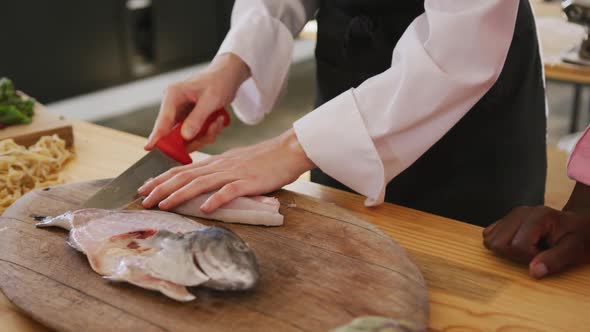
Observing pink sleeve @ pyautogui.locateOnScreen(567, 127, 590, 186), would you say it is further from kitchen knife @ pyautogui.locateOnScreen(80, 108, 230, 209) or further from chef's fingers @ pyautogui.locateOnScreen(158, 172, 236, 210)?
kitchen knife @ pyautogui.locateOnScreen(80, 108, 230, 209)

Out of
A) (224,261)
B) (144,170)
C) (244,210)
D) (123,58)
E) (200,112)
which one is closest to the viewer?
(224,261)

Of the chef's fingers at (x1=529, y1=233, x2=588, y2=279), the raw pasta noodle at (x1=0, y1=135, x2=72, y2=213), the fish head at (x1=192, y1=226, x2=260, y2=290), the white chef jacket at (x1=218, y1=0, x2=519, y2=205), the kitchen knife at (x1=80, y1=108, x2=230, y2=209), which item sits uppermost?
the white chef jacket at (x1=218, y1=0, x2=519, y2=205)

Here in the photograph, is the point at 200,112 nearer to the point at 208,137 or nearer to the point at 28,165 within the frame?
the point at 208,137

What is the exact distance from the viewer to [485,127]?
1.45m

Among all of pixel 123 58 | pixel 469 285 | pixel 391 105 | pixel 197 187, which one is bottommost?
pixel 123 58

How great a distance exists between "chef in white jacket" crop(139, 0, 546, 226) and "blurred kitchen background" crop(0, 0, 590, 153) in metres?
2.14

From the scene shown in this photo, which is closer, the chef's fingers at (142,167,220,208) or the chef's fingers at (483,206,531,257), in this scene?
the chef's fingers at (483,206,531,257)

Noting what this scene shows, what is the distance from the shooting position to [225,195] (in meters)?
1.18

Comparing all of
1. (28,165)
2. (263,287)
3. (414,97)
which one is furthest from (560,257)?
(28,165)

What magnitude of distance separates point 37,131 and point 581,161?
1.14 metres

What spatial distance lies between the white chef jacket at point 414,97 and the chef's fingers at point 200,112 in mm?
247

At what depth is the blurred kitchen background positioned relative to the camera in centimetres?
414

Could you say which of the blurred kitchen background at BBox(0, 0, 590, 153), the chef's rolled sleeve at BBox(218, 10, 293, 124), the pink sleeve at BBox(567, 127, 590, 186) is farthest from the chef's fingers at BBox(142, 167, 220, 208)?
the blurred kitchen background at BBox(0, 0, 590, 153)

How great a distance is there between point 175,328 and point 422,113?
0.58 meters
